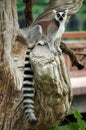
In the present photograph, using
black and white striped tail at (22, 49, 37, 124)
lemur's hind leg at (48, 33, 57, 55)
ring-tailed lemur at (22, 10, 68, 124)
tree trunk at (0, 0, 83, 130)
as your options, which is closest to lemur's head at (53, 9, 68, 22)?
ring-tailed lemur at (22, 10, 68, 124)

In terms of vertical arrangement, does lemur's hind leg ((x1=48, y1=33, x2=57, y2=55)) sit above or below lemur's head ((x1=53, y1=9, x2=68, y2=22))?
below

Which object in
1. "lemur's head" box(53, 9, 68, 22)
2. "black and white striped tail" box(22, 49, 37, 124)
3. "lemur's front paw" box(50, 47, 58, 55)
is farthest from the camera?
"lemur's head" box(53, 9, 68, 22)

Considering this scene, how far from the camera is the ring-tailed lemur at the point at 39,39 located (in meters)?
7.23

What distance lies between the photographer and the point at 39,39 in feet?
26.6

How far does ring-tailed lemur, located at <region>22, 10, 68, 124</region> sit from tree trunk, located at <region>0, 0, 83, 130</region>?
0.10m

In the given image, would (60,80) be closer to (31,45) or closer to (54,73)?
(54,73)

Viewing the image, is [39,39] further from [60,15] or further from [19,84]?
[19,84]

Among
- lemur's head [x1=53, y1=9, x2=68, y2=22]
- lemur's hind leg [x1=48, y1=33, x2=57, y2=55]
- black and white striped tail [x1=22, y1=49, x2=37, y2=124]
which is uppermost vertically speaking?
lemur's head [x1=53, y1=9, x2=68, y2=22]

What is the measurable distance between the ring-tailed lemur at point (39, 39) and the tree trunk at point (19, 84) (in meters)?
0.10

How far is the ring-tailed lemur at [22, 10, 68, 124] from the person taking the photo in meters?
7.23

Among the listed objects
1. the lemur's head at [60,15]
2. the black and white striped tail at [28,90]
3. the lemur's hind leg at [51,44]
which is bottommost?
the black and white striped tail at [28,90]

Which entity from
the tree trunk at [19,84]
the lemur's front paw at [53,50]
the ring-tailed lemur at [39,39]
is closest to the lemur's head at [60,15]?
the ring-tailed lemur at [39,39]

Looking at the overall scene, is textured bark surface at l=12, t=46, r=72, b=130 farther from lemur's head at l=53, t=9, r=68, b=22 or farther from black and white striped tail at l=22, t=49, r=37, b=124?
lemur's head at l=53, t=9, r=68, b=22

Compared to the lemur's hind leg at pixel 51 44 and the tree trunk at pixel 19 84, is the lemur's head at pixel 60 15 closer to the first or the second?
the lemur's hind leg at pixel 51 44
